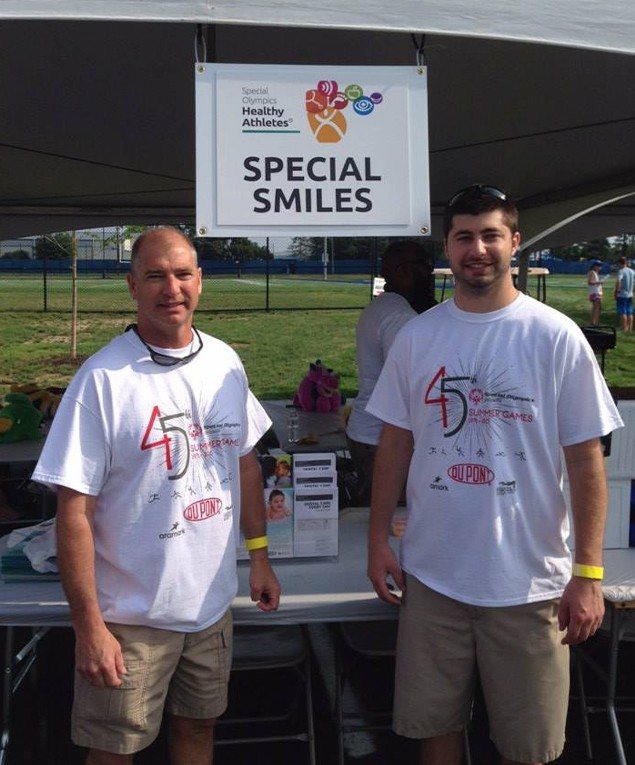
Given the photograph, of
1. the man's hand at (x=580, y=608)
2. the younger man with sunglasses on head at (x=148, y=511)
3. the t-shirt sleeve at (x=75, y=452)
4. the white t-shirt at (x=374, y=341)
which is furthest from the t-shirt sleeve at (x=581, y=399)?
the white t-shirt at (x=374, y=341)

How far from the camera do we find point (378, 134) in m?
2.24

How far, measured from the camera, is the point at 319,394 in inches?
219

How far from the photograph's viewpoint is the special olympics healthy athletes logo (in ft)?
7.27

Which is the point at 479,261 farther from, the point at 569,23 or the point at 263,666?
the point at 263,666

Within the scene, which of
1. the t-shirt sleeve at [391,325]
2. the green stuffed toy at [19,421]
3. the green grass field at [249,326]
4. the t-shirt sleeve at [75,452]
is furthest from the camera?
the green grass field at [249,326]

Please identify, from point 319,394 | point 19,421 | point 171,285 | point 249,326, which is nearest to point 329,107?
point 171,285

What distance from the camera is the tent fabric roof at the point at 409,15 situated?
2.03m

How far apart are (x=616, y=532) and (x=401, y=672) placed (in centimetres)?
95

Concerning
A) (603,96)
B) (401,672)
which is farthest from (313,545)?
(603,96)

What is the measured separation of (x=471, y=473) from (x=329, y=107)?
1012mm

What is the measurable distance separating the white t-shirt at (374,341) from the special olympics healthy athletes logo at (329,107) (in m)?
1.34

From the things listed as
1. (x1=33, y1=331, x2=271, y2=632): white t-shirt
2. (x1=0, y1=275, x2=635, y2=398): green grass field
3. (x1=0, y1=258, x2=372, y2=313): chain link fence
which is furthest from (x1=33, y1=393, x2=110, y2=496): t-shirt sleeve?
(x1=0, y1=258, x2=372, y2=313): chain link fence

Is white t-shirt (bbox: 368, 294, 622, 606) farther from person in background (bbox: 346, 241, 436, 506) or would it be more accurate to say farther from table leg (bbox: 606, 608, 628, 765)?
person in background (bbox: 346, 241, 436, 506)

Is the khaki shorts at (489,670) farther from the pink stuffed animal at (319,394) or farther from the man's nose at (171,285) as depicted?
the pink stuffed animal at (319,394)
